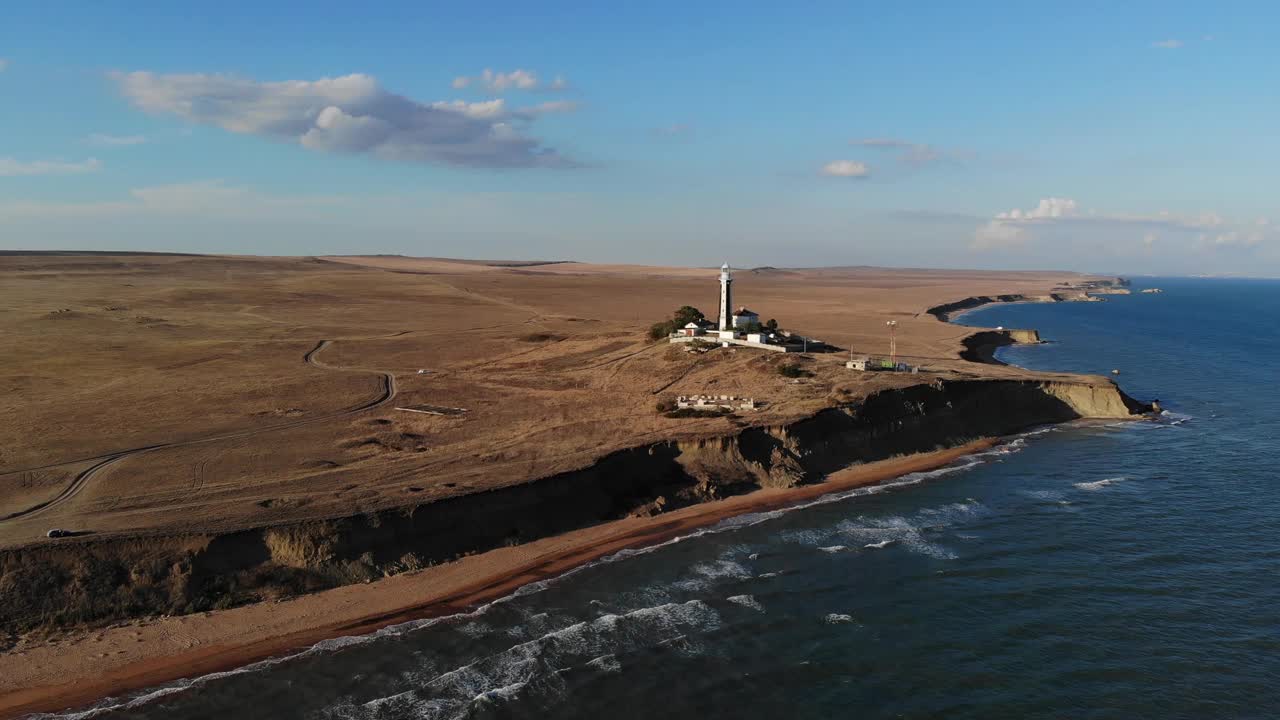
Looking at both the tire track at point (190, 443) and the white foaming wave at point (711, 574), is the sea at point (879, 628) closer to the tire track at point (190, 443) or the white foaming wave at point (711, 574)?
the white foaming wave at point (711, 574)

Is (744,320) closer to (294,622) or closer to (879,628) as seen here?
(879,628)

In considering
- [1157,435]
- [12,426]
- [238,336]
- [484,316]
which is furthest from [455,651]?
[484,316]

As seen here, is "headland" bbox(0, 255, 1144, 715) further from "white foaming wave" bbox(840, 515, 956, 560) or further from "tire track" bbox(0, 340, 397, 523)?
"white foaming wave" bbox(840, 515, 956, 560)

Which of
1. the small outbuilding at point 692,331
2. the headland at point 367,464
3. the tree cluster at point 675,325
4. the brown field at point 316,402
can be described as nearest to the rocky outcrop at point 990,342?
the brown field at point 316,402

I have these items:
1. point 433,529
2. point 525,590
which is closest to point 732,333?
point 433,529

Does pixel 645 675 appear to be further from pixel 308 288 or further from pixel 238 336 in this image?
pixel 308 288
